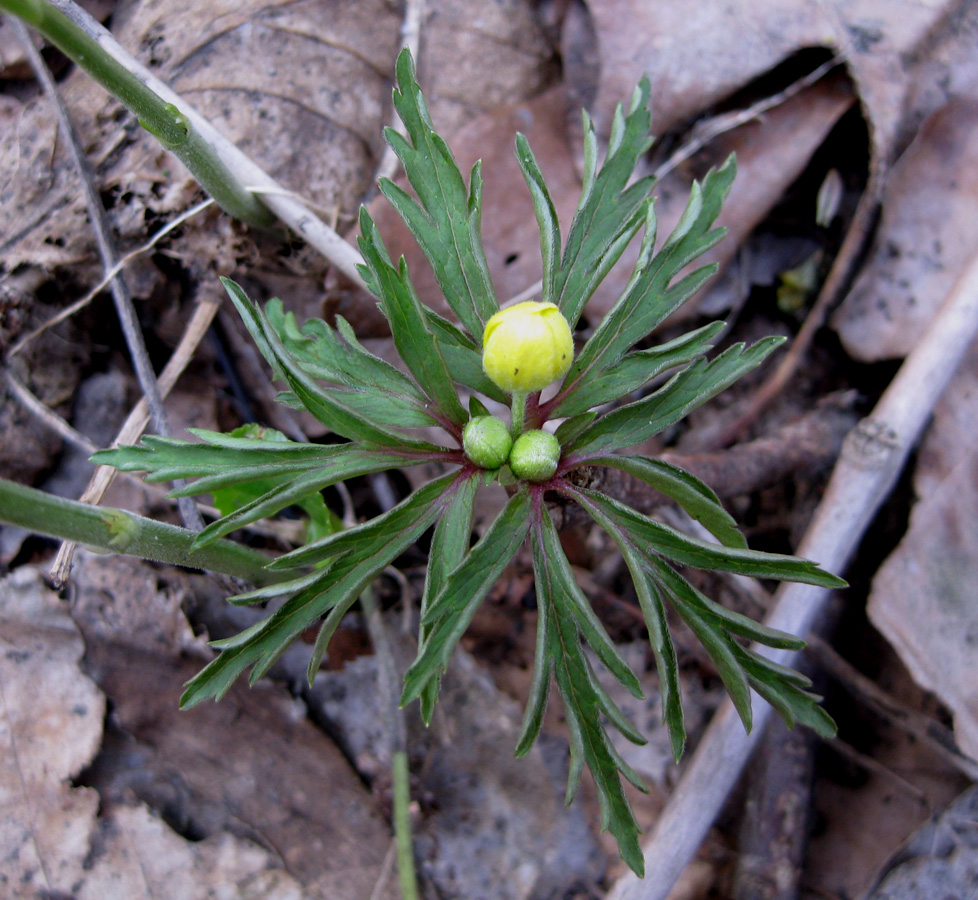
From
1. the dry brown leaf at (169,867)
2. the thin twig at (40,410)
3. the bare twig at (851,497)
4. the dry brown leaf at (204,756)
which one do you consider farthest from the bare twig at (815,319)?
the thin twig at (40,410)

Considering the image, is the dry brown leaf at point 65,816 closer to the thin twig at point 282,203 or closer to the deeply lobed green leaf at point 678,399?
the thin twig at point 282,203

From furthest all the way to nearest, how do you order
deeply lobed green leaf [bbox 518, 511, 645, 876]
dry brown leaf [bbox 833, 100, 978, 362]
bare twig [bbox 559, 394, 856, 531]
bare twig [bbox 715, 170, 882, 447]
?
bare twig [bbox 715, 170, 882, 447] < dry brown leaf [bbox 833, 100, 978, 362] < bare twig [bbox 559, 394, 856, 531] < deeply lobed green leaf [bbox 518, 511, 645, 876]

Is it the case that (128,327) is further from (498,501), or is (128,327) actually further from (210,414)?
(498,501)

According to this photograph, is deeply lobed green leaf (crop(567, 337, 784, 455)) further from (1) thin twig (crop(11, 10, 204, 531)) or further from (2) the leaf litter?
Result: (1) thin twig (crop(11, 10, 204, 531))

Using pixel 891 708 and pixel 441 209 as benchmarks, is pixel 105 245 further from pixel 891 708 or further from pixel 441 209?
pixel 891 708

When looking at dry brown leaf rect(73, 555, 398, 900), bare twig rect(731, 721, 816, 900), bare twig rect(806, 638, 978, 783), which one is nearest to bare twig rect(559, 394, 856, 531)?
bare twig rect(806, 638, 978, 783)

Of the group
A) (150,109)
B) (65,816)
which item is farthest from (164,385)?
(65,816)
